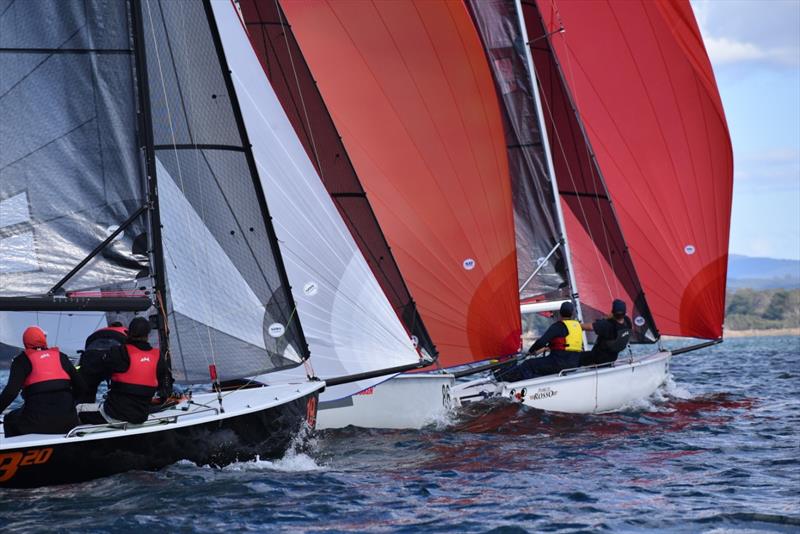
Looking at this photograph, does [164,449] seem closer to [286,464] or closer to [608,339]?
[286,464]

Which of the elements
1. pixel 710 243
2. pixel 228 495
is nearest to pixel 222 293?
pixel 228 495

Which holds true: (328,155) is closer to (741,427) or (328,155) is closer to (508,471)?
(508,471)

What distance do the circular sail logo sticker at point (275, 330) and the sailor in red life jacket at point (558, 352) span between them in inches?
197

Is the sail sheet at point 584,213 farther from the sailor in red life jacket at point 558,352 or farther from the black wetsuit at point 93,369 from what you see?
the black wetsuit at point 93,369

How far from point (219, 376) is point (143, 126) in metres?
2.34

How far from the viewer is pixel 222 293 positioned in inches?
420

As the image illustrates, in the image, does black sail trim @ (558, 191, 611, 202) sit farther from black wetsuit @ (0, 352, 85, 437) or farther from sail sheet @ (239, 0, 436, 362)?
black wetsuit @ (0, 352, 85, 437)

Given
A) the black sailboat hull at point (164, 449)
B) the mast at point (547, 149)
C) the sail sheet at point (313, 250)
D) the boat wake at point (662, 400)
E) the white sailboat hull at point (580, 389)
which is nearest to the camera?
the black sailboat hull at point (164, 449)

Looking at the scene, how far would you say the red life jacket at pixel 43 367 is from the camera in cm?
906

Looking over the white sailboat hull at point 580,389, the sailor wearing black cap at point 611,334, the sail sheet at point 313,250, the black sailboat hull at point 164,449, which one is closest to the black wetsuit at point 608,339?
the sailor wearing black cap at point 611,334

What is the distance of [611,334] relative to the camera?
15.1 metres

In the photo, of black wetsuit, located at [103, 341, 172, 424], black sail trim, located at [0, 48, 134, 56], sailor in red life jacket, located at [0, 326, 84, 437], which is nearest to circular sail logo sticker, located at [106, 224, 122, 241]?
black wetsuit, located at [103, 341, 172, 424]

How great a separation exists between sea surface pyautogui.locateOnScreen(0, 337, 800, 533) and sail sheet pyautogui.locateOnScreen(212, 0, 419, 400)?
3.40 ft

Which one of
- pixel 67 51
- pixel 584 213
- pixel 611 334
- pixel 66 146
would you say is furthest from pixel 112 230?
pixel 584 213
